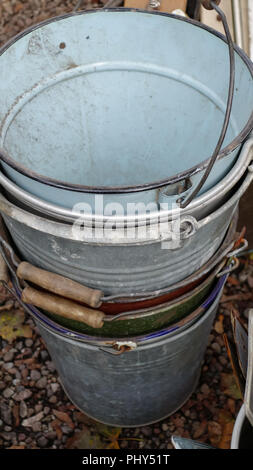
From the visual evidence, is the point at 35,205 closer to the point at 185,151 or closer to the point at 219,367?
the point at 185,151

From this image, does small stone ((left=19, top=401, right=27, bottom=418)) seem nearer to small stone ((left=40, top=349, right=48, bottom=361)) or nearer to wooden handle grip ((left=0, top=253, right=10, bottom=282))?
small stone ((left=40, top=349, right=48, bottom=361))

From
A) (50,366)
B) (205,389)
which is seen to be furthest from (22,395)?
(205,389)

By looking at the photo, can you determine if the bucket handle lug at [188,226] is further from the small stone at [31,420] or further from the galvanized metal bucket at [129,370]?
the small stone at [31,420]

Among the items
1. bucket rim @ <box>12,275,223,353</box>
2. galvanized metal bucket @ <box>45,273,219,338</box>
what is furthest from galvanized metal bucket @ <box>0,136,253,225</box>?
bucket rim @ <box>12,275,223,353</box>

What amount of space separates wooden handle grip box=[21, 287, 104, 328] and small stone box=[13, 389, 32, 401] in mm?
968

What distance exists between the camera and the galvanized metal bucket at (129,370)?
4.64 ft

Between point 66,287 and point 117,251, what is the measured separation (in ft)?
0.55

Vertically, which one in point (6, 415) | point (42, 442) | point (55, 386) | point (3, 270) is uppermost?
point (3, 270)

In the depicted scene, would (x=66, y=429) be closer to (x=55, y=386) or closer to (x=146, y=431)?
(x=55, y=386)

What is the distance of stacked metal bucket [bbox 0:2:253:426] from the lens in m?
1.04

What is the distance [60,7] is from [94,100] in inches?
82.8

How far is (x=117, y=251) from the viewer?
1072 mm

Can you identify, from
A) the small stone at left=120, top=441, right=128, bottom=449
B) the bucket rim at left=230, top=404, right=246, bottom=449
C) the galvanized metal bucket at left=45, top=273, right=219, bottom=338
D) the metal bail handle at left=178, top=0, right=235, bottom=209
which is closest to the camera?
the metal bail handle at left=178, top=0, right=235, bottom=209

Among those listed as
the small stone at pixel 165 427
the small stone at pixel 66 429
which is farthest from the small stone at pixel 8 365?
the small stone at pixel 165 427
